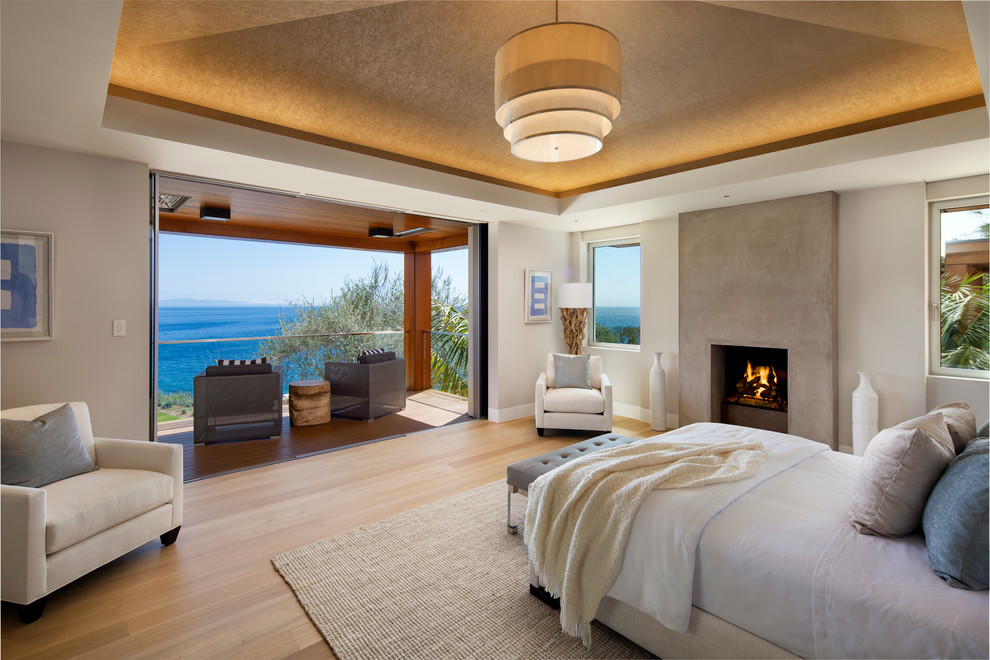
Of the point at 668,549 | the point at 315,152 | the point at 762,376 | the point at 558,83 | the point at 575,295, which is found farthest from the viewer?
the point at 575,295

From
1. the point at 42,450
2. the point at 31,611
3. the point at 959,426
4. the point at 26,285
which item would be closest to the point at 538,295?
the point at 959,426

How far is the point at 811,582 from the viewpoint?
1.50 metres

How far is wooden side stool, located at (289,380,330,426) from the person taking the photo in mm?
5656

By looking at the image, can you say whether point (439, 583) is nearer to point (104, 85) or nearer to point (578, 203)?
point (104, 85)

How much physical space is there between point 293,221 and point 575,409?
4.15 m

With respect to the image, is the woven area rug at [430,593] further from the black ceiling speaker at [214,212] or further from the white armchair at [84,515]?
the black ceiling speaker at [214,212]

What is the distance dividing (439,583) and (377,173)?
3.08 meters

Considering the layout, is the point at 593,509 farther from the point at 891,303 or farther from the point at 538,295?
the point at 538,295

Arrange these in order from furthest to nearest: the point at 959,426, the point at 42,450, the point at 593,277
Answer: the point at 593,277
the point at 42,450
the point at 959,426

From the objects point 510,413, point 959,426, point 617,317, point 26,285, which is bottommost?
point 510,413

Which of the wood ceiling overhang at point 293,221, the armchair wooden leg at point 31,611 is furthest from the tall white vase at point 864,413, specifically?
the armchair wooden leg at point 31,611

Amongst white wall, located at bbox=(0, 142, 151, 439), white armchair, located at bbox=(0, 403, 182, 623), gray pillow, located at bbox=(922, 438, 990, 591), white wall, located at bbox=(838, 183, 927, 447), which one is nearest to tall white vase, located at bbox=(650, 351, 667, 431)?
white wall, located at bbox=(838, 183, 927, 447)

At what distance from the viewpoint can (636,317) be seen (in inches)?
246

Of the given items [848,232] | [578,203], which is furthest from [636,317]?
[848,232]
